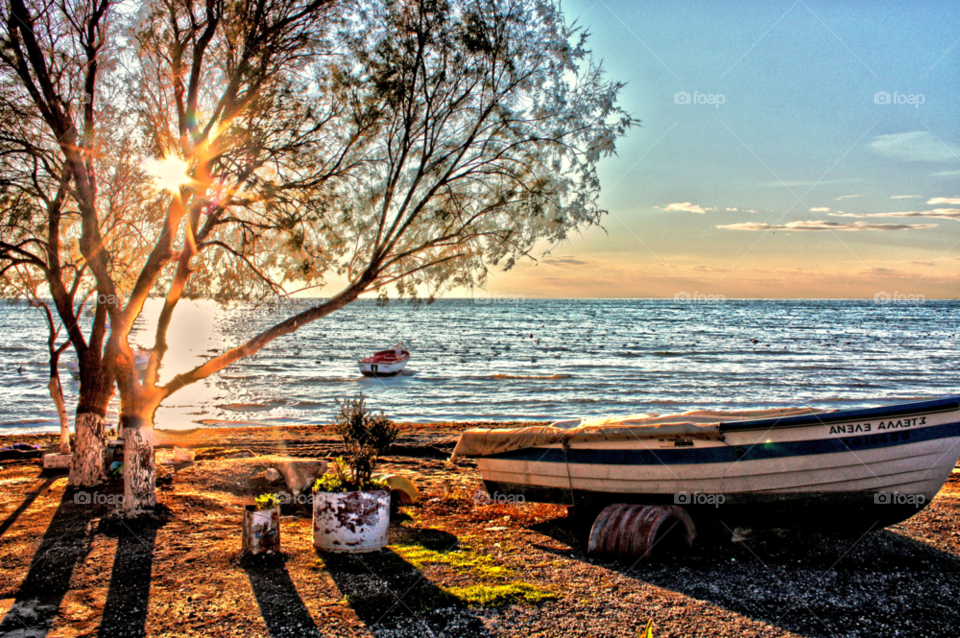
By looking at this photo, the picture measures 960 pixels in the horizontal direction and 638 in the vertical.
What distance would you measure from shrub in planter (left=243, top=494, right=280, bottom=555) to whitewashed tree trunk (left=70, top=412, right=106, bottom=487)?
4636 millimetres

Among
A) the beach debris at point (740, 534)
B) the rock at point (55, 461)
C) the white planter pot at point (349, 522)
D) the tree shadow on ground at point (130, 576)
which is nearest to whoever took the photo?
the tree shadow on ground at point (130, 576)

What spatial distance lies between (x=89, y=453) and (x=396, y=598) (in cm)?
706

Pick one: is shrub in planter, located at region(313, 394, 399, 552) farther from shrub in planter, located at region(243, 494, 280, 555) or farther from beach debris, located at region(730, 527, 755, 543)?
beach debris, located at region(730, 527, 755, 543)

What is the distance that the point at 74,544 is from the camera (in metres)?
7.61

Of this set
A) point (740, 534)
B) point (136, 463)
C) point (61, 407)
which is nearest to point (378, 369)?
point (61, 407)

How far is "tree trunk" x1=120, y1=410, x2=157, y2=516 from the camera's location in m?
8.52

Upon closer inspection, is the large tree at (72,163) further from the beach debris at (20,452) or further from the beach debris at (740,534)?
the beach debris at (740,534)

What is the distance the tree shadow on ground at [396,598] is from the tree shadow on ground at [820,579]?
7.39ft

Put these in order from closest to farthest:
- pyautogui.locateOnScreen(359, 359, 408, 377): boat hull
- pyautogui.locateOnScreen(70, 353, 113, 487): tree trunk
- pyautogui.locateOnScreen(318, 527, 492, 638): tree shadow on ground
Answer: pyautogui.locateOnScreen(318, 527, 492, 638): tree shadow on ground → pyautogui.locateOnScreen(70, 353, 113, 487): tree trunk → pyautogui.locateOnScreen(359, 359, 408, 377): boat hull

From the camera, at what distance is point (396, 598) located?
6.18 meters

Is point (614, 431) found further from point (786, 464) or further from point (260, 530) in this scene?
point (260, 530)

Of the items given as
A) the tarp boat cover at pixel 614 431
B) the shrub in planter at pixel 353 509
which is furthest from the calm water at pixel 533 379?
the tarp boat cover at pixel 614 431

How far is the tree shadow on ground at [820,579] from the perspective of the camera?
5891 mm

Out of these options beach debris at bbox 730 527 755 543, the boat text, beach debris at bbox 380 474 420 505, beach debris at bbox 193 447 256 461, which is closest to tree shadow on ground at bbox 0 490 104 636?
beach debris at bbox 380 474 420 505
